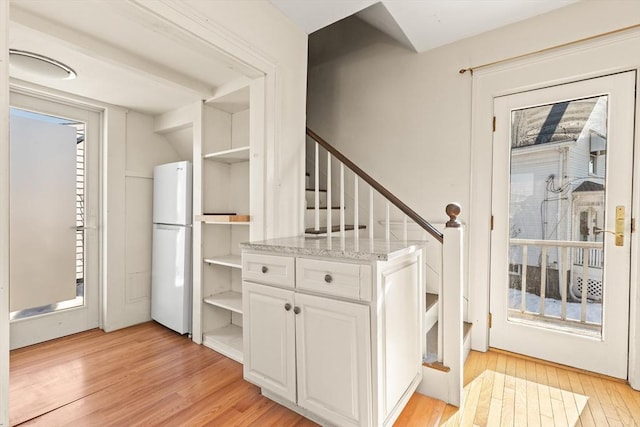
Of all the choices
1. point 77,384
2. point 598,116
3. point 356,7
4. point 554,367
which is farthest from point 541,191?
point 77,384

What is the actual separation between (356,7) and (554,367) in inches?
109

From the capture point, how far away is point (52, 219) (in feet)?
8.41

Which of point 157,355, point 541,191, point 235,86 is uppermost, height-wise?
point 235,86

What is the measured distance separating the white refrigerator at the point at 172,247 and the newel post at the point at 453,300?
2.08 meters

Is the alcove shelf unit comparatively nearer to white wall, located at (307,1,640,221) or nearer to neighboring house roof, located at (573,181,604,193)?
white wall, located at (307,1,640,221)

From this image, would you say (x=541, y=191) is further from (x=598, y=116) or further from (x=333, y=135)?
(x=333, y=135)

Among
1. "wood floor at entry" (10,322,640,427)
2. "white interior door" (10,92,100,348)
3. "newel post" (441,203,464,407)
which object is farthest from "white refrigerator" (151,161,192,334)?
"newel post" (441,203,464,407)

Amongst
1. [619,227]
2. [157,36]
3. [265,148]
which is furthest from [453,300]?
[157,36]

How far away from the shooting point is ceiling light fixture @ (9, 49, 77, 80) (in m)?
1.87

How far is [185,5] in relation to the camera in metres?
1.50

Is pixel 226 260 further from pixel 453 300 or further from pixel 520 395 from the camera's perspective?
pixel 520 395

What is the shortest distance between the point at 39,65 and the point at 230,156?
1.30 m

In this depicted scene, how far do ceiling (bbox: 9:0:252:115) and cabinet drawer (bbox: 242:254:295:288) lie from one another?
1191 mm

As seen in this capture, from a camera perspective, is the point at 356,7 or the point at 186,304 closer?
the point at 356,7
